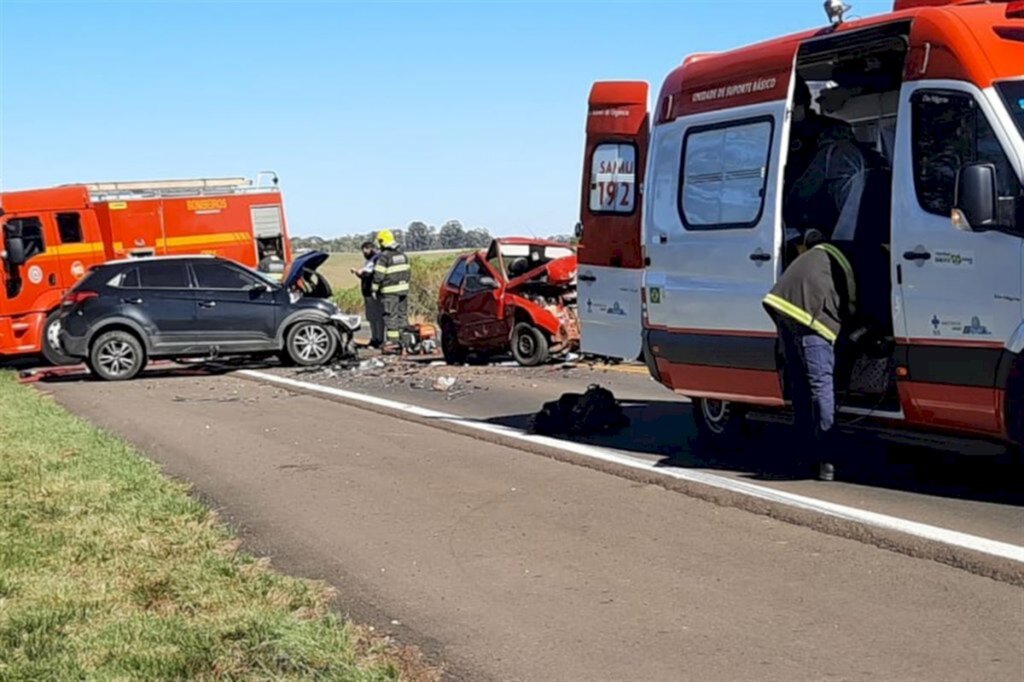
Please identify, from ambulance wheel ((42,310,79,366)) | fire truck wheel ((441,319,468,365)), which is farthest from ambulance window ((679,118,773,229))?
ambulance wheel ((42,310,79,366))

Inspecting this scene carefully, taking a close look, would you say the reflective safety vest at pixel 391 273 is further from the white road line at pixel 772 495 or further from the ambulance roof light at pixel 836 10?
the ambulance roof light at pixel 836 10

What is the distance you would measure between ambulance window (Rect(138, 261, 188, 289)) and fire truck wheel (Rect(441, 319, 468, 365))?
12.6 feet

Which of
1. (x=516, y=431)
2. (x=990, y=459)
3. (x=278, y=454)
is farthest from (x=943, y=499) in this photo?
(x=278, y=454)

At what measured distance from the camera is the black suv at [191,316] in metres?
19.6

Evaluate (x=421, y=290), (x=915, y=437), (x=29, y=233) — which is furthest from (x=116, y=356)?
(x=421, y=290)

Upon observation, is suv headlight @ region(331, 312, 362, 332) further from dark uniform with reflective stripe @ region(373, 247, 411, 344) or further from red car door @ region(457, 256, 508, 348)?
red car door @ region(457, 256, 508, 348)

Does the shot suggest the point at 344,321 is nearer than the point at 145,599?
No

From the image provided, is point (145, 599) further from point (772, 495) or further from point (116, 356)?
point (116, 356)

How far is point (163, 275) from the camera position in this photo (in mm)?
20109

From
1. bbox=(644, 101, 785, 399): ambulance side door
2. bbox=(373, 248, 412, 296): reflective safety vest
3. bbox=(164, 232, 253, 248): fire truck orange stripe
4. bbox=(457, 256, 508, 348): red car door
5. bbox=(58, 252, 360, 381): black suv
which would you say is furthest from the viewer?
bbox=(164, 232, 253, 248): fire truck orange stripe

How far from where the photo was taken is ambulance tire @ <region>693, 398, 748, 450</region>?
10.2m

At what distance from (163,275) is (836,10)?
1330 cm

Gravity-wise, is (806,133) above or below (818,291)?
above

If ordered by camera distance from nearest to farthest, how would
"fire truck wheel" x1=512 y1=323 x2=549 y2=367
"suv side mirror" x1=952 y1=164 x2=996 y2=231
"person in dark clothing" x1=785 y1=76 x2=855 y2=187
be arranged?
"suv side mirror" x1=952 y1=164 x2=996 y2=231 < "person in dark clothing" x1=785 y1=76 x2=855 y2=187 < "fire truck wheel" x1=512 y1=323 x2=549 y2=367
